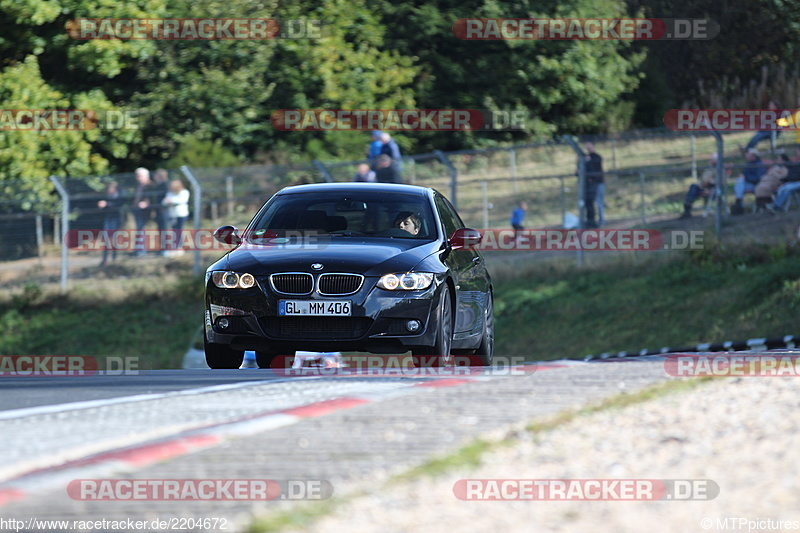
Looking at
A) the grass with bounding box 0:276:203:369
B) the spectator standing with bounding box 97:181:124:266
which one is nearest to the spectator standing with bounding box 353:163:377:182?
the grass with bounding box 0:276:203:369

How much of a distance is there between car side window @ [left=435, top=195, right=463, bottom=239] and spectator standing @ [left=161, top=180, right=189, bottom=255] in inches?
487

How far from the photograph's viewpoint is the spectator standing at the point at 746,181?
21.7m

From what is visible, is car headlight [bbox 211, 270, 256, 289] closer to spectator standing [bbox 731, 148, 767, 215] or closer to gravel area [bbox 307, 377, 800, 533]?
gravel area [bbox 307, 377, 800, 533]

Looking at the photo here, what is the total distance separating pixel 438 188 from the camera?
922 inches

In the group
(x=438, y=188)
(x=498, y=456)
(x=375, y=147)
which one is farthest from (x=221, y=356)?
(x=438, y=188)

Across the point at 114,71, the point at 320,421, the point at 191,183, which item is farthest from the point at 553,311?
the point at 320,421

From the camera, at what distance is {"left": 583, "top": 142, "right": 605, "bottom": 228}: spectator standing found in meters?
22.5

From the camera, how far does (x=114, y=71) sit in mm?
29422

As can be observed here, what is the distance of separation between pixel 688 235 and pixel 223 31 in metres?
13.5

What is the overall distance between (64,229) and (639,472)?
1960 cm

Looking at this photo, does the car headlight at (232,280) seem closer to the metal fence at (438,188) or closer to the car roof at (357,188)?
the car roof at (357,188)

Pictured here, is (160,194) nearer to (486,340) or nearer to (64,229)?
(64,229)

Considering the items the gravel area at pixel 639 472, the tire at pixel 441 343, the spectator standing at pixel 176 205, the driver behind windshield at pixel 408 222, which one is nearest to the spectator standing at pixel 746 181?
the spectator standing at pixel 176 205

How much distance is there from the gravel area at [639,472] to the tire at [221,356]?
422cm
